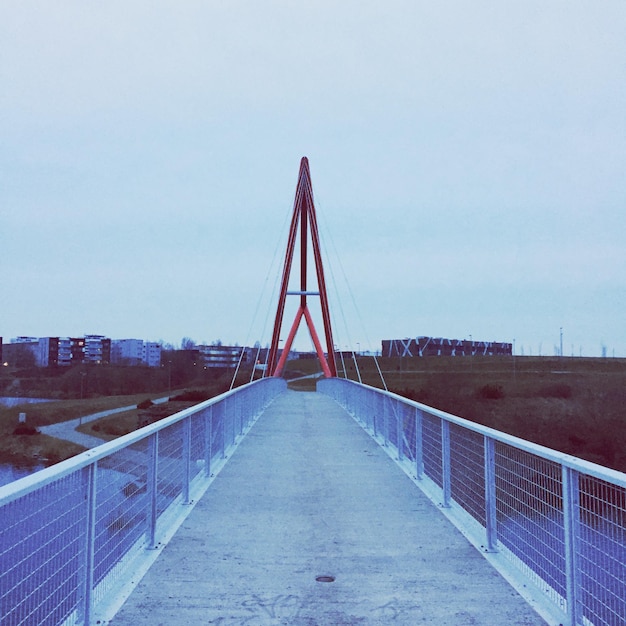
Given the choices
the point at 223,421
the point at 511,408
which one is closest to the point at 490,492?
the point at 223,421

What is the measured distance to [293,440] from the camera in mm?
11273

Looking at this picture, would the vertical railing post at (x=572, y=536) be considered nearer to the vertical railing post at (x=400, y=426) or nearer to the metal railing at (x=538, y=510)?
the metal railing at (x=538, y=510)

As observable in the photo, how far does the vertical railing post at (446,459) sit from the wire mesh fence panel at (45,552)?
11.2 ft

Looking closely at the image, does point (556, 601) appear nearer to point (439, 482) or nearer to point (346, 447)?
point (439, 482)

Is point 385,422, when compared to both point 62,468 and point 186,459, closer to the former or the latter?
point 186,459

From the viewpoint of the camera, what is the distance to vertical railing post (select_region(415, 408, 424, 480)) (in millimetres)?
7199

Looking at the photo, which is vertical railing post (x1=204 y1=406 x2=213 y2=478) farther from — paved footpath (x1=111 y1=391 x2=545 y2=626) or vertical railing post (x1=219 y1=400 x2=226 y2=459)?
vertical railing post (x1=219 y1=400 x2=226 y2=459)

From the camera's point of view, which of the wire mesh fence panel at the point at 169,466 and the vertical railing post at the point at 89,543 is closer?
the vertical railing post at the point at 89,543

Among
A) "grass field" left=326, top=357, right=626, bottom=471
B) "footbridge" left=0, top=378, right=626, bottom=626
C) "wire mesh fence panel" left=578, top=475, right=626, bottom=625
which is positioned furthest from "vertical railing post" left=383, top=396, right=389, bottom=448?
"grass field" left=326, top=357, right=626, bottom=471

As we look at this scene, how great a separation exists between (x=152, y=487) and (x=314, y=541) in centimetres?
124

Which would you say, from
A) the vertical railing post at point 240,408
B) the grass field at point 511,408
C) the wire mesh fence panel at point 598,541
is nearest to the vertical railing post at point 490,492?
the wire mesh fence panel at point 598,541

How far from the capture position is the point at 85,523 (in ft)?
10.5

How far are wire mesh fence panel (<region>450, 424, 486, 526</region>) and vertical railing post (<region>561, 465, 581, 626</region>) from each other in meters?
1.44

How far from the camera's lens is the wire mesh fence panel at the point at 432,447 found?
21.7 ft
